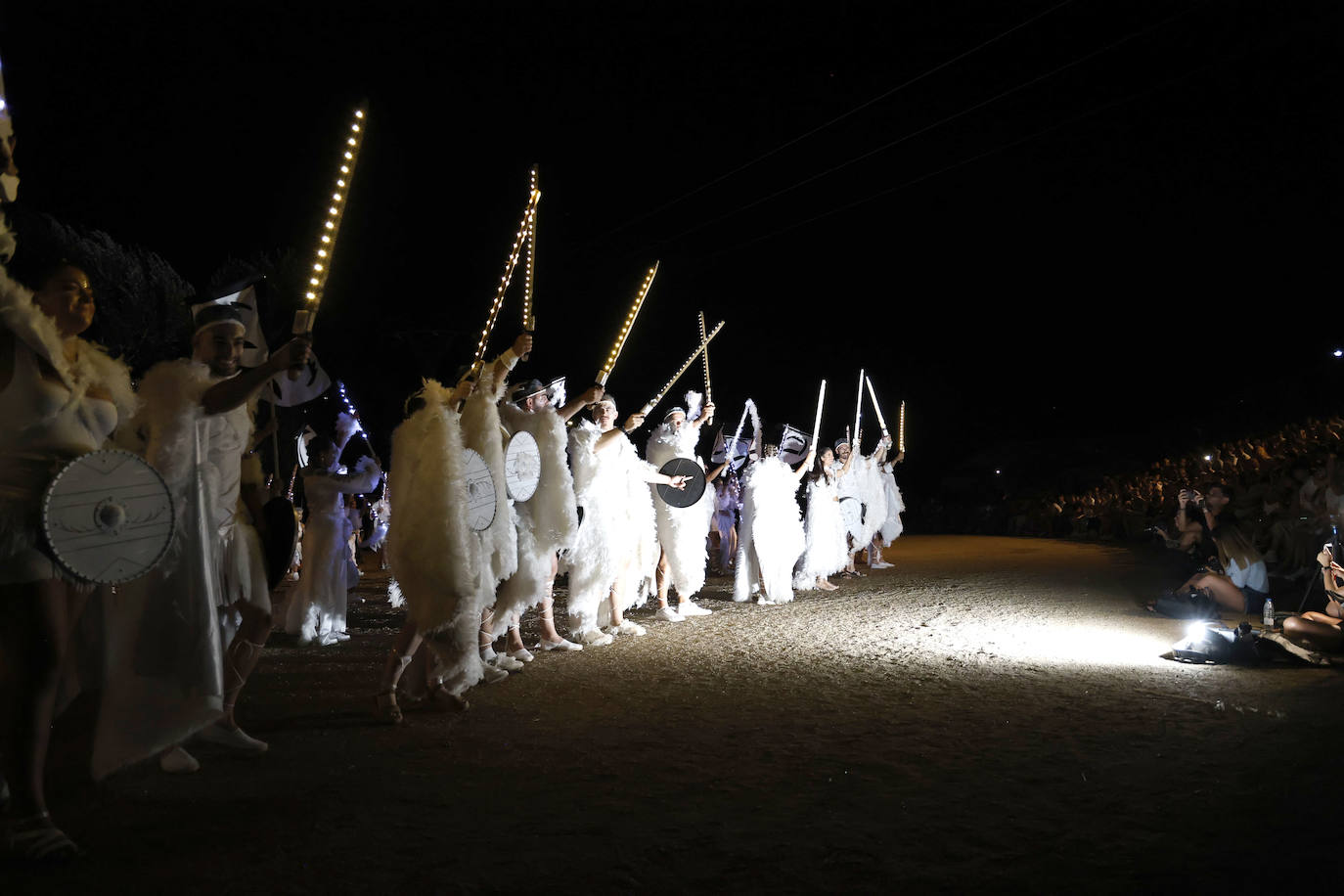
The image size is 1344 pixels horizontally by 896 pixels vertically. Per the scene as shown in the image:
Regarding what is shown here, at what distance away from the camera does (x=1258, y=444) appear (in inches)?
741

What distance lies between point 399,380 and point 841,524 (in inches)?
618

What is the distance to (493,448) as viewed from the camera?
5.24 m

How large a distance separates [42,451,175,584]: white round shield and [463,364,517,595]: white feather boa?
2134 millimetres

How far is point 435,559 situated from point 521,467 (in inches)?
59.8

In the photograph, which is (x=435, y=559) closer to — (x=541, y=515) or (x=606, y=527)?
(x=541, y=515)

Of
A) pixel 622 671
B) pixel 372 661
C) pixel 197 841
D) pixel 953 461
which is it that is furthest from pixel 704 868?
pixel 953 461

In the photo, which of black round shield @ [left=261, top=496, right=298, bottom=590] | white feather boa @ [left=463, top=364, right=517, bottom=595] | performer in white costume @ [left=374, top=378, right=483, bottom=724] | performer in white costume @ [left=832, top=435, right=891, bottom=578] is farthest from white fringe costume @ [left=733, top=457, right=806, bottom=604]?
black round shield @ [left=261, top=496, right=298, bottom=590]

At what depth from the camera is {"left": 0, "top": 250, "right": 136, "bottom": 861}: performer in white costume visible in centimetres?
277

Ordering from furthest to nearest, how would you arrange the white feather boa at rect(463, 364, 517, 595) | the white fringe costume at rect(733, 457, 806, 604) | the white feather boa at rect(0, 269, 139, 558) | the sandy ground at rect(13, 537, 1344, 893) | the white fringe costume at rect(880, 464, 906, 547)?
the white fringe costume at rect(880, 464, 906, 547) < the white fringe costume at rect(733, 457, 806, 604) < the white feather boa at rect(463, 364, 517, 595) < the white feather boa at rect(0, 269, 139, 558) < the sandy ground at rect(13, 537, 1344, 893)

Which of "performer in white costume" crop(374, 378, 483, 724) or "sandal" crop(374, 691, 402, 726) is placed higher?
"performer in white costume" crop(374, 378, 483, 724)

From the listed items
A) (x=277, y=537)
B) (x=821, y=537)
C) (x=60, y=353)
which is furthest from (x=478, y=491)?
(x=821, y=537)

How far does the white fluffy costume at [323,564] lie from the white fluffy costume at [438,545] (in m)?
2.87

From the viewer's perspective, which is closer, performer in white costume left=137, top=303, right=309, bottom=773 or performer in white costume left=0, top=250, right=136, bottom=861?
performer in white costume left=0, top=250, right=136, bottom=861

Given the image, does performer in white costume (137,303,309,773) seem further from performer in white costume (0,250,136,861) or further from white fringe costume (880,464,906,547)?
white fringe costume (880,464,906,547)
